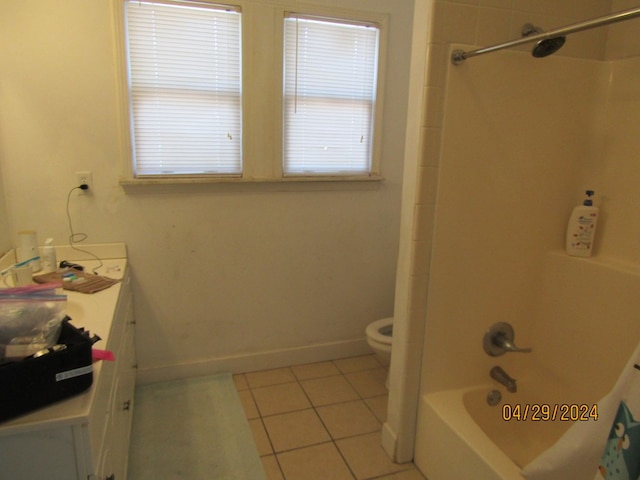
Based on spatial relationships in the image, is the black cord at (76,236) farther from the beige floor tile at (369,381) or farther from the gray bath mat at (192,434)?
the beige floor tile at (369,381)

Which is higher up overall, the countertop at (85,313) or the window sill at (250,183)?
the window sill at (250,183)

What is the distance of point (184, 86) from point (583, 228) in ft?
6.71

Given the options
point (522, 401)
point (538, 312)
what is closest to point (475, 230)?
point (538, 312)

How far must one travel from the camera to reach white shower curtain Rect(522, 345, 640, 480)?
85 centimetres

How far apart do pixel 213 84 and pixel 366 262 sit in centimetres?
143

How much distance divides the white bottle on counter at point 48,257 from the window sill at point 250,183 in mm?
462

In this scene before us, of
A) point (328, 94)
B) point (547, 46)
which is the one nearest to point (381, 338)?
point (328, 94)

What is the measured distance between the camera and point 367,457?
77.5 inches

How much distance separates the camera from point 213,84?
2.30m

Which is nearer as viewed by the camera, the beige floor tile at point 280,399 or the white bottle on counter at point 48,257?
the white bottle on counter at point 48,257

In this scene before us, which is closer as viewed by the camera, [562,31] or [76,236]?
[562,31]

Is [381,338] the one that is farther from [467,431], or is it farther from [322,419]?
[467,431]

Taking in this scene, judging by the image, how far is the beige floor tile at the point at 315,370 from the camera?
267cm

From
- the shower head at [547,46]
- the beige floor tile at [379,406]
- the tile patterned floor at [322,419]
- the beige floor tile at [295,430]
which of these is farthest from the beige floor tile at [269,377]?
the shower head at [547,46]
